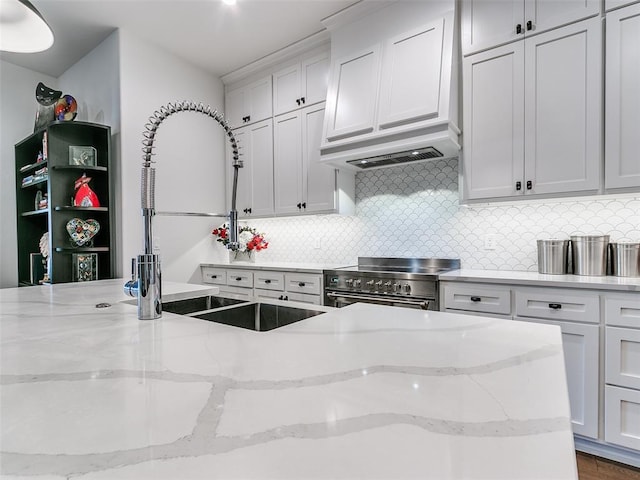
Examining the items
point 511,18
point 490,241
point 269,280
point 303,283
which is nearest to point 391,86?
point 511,18

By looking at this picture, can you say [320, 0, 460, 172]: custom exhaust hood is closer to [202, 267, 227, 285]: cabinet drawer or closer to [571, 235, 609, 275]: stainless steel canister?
[571, 235, 609, 275]: stainless steel canister

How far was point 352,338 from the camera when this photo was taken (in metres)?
0.86

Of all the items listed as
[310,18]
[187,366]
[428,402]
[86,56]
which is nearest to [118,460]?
[187,366]

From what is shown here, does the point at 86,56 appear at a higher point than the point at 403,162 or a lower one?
higher

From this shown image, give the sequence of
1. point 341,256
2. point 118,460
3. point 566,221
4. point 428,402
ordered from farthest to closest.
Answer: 1. point 341,256
2. point 566,221
3. point 428,402
4. point 118,460

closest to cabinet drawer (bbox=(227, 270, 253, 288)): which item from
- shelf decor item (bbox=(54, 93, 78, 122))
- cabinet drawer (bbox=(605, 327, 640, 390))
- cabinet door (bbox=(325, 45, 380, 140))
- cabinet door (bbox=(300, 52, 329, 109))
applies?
cabinet door (bbox=(325, 45, 380, 140))

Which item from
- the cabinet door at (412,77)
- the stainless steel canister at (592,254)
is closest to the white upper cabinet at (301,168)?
the cabinet door at (412,77)

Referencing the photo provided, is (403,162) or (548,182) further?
(403,162)

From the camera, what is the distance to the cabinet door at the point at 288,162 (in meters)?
3.38

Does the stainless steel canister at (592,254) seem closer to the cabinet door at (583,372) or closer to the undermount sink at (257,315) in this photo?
the cabinet door at (583,372)

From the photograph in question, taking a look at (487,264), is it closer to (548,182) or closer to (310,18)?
(548,182)

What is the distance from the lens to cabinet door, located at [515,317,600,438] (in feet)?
6.14

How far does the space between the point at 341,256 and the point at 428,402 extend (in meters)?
2.92

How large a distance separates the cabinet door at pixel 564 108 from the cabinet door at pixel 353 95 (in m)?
1.02
